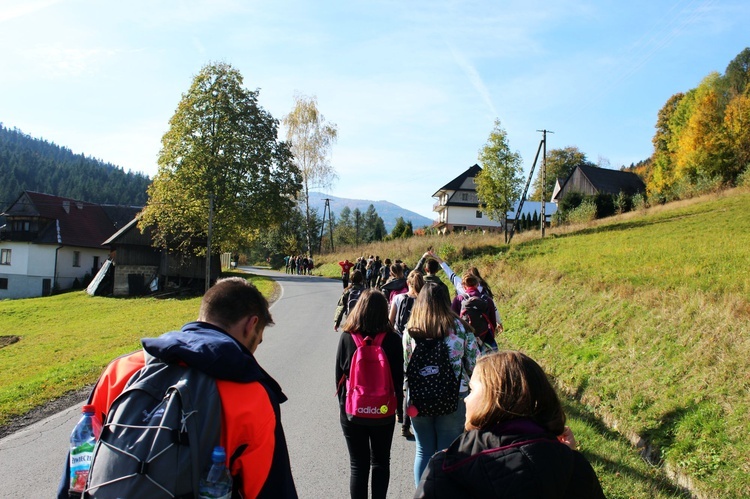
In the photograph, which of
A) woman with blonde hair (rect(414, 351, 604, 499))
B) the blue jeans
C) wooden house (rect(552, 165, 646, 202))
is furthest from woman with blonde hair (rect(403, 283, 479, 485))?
wooden house (rect(552, 165, 646, 202))

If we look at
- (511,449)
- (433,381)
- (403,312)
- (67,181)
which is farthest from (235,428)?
(67,181)

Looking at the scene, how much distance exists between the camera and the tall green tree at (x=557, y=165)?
7901 cm

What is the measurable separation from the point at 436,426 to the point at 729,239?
526 inches

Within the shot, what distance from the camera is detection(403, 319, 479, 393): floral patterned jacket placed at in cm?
409

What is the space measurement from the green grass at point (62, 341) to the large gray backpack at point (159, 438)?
20.7 feet

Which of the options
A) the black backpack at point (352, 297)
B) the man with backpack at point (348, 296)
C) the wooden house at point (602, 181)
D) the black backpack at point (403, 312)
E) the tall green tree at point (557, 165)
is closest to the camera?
the black backpack at point (403, 312)

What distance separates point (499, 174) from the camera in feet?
98.8

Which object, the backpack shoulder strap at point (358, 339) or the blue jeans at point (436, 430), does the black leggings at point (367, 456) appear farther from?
the backpack shoulder strap at point (358, 339)

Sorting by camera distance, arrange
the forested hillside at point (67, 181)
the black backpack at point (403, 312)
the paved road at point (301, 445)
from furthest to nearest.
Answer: the forested hillside at point (67, 181)
the black backpack at point (403, 312)
the paved road at point (301, 445)

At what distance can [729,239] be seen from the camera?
14.0 meters

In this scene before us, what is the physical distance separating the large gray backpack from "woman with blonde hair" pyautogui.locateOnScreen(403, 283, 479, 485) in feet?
7.86

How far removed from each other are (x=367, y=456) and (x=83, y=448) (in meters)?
2.46

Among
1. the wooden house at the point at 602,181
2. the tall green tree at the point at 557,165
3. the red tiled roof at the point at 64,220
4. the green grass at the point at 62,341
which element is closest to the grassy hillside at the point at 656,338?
the green grass at the point at 62,341

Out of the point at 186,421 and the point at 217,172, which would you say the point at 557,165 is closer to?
the point at 217,172
